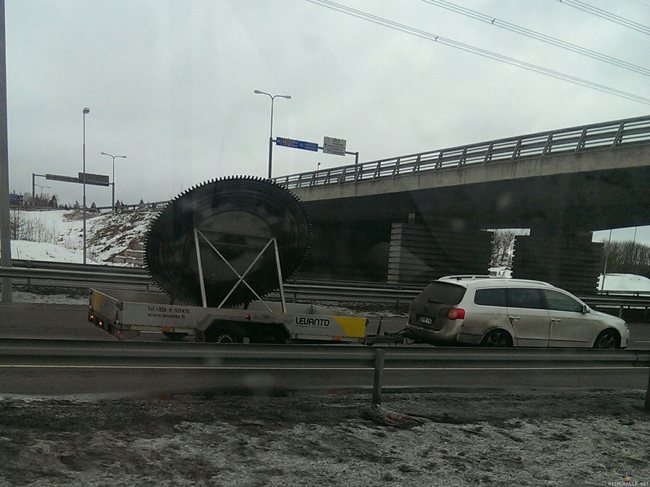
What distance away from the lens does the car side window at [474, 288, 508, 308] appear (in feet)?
30.9

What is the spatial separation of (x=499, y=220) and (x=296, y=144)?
45.9 ft

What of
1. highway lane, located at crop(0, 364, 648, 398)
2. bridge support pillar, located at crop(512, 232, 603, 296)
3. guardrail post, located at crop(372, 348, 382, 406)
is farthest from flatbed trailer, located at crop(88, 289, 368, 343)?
bridge support pillar, located at crop(512, 232, 603, 296)

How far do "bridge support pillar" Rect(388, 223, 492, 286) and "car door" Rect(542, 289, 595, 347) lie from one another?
818 inches

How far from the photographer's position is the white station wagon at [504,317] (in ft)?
30.4

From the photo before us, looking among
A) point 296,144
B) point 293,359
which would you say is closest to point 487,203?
point 296,144

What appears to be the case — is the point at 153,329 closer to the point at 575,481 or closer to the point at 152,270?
the point at 152,270

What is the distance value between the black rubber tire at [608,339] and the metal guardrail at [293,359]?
3.94 m

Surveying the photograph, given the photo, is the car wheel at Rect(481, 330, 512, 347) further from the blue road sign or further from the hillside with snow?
the hillside with snow

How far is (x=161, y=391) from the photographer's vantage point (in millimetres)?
6051

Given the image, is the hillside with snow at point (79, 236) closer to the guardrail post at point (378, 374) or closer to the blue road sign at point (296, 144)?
the blue road sign at point (296, 144)

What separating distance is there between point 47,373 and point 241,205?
371 centimetres

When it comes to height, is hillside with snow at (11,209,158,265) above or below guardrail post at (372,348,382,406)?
below

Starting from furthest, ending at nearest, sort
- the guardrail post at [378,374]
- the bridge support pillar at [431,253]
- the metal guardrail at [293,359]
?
1. the bridge support pillar at [431,253]
2. the guardrail post at [378,374]
3. the metal guardrail at [293,359]

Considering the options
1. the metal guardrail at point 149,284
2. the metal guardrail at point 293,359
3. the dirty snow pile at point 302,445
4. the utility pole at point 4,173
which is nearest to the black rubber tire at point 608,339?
the metal guardrail at point 293,359
